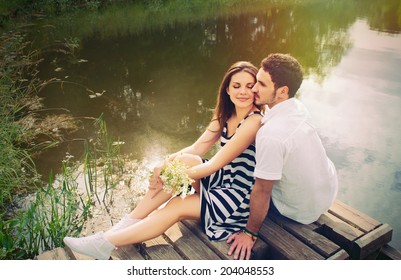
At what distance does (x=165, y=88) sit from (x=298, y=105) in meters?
5.23

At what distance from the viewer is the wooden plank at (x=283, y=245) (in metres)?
2.52

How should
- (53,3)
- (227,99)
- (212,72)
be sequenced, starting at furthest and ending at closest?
(53,3) < (212,72) < (227,99)

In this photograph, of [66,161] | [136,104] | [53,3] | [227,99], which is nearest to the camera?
[227,99]

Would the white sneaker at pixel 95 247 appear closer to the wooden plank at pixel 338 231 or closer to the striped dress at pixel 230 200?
the striped dress at pixel 230 200

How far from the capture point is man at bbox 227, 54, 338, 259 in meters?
2.35

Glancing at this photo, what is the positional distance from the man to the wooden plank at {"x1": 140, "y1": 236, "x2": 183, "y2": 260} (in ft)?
1.35

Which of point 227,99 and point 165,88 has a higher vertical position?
point 227,99

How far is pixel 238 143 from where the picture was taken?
2.63m

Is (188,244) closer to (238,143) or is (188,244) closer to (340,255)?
(238,143)

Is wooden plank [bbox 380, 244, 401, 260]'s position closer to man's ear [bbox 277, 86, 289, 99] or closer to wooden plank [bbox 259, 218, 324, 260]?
wooden plank [bbox 259, 218, 324, 260]

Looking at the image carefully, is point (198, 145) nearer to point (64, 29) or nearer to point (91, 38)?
point (91, 38)
